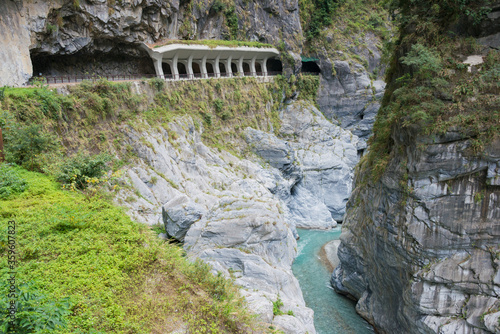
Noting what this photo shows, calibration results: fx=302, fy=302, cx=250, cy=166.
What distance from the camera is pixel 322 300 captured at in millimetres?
15820

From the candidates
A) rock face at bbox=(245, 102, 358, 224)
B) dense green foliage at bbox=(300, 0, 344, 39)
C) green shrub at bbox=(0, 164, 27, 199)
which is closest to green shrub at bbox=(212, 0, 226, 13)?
dense green foliage at bbox=(300, 0, 344, 39)

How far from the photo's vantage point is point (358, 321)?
46.6 ft

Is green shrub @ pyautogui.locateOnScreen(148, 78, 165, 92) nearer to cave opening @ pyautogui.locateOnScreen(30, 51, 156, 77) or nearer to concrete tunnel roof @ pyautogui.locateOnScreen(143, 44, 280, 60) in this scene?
concrete tunnel roof @ pyautogui.locateOnScreen(143, 44, 280, 60)

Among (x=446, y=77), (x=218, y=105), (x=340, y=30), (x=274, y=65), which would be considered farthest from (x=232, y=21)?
(x=446, y=77)

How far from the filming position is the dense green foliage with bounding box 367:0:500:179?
10.0 metres

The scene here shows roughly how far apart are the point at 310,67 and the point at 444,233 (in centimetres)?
3478

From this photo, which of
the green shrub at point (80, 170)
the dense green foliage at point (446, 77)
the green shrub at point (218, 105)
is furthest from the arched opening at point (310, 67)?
the green shrub at point (80, 170)

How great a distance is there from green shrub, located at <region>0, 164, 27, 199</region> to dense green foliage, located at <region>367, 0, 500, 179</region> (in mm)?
12697

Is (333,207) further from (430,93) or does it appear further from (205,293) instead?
(205,293)

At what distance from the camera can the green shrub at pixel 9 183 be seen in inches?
336

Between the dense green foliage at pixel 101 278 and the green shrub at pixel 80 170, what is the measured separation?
156 cm

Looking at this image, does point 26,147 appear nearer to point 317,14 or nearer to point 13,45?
point 13,45

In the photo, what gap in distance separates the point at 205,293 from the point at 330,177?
25.8 metres

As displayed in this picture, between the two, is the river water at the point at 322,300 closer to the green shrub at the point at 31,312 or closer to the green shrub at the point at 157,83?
the green shrub at the point at 31,312
